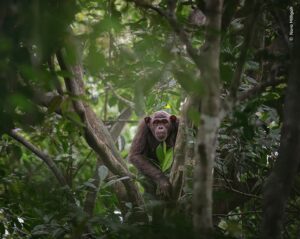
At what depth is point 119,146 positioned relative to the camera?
20.4 ft

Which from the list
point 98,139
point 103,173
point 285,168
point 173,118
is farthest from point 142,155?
point 285,168

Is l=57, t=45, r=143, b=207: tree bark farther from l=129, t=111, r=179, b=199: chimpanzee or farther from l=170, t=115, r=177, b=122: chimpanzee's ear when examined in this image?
l=170, t=115, r=177, b=122: chimpanzee's ear

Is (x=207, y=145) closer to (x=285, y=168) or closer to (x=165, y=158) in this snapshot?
(x=285, y=168)

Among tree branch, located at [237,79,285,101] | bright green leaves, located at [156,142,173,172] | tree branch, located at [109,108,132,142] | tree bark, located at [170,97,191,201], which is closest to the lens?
tree branch, located at [237,79,285,101]

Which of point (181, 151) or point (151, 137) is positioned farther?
point (151, 137)

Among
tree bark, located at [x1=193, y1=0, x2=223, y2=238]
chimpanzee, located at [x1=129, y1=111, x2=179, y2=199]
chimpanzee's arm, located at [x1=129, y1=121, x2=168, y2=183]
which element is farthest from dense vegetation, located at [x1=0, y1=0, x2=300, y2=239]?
chimpanzee, located at [x1=129, y1=111, x2=179, y2=199]

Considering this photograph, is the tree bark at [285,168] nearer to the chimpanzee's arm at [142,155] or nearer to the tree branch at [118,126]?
the chimpanzee's arm at [142,155]

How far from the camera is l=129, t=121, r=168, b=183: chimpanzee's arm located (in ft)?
21.1

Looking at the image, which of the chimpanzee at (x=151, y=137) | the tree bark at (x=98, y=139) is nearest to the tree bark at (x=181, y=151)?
the tree bark at (x=98, y=139)

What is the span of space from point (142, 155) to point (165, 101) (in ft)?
6.87

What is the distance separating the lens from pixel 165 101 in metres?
5.40

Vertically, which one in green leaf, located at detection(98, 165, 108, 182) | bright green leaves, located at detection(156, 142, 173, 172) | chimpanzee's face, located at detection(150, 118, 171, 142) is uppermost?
chimpanzee's face, located at detection(150, 118, 171, 142)

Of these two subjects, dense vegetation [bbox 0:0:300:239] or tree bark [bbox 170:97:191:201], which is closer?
dense vegetation [bbox 0:0:300:239]

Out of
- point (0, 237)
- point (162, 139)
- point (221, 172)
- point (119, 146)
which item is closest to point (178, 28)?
point (221, 172)
